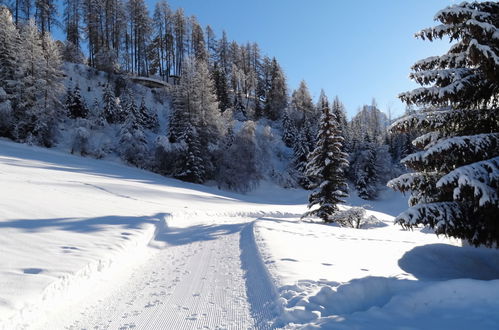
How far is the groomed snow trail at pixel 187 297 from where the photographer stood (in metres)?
3.96

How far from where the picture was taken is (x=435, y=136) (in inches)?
278

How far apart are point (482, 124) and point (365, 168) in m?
36.7

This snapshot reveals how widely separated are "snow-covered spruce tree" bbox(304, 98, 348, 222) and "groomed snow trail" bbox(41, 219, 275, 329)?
10.4 meters

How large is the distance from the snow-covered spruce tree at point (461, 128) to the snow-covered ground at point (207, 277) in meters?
1.19

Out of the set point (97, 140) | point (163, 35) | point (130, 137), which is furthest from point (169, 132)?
point (163, 35)

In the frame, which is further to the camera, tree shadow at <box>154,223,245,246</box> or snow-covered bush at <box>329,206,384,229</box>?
snow-covered bush at <box>329,206,384,229</box>

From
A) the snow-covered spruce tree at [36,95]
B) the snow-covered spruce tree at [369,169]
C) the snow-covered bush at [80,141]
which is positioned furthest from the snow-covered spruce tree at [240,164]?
the snow-covered spruce tree at [36,95]

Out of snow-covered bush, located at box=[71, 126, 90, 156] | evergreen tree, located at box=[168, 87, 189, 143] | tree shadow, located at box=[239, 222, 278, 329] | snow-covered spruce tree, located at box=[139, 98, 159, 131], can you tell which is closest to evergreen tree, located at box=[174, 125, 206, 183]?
evergreen tree, located at box=[168, 87, 189, 143]

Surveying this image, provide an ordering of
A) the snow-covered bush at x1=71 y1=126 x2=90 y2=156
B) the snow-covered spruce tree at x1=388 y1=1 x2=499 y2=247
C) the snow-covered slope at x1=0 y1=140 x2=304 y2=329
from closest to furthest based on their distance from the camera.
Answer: the snow-covered slope at x1=0 y1=140 x2=304 y2=329 < the snow-covered spruce tree at x1=388 y1=1 x2=499 y2=247 < the snow-covered bush at x1=71 y1=126 x2=90 y2=156

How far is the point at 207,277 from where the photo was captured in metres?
5.82

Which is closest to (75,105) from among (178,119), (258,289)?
(178,119)

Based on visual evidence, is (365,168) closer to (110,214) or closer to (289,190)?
(289,190)

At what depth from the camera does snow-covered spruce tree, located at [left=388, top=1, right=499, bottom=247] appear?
202 inches

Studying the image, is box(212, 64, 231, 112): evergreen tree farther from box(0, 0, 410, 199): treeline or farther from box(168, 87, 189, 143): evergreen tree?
box(168, 87, 189, 143): evergreen tree
